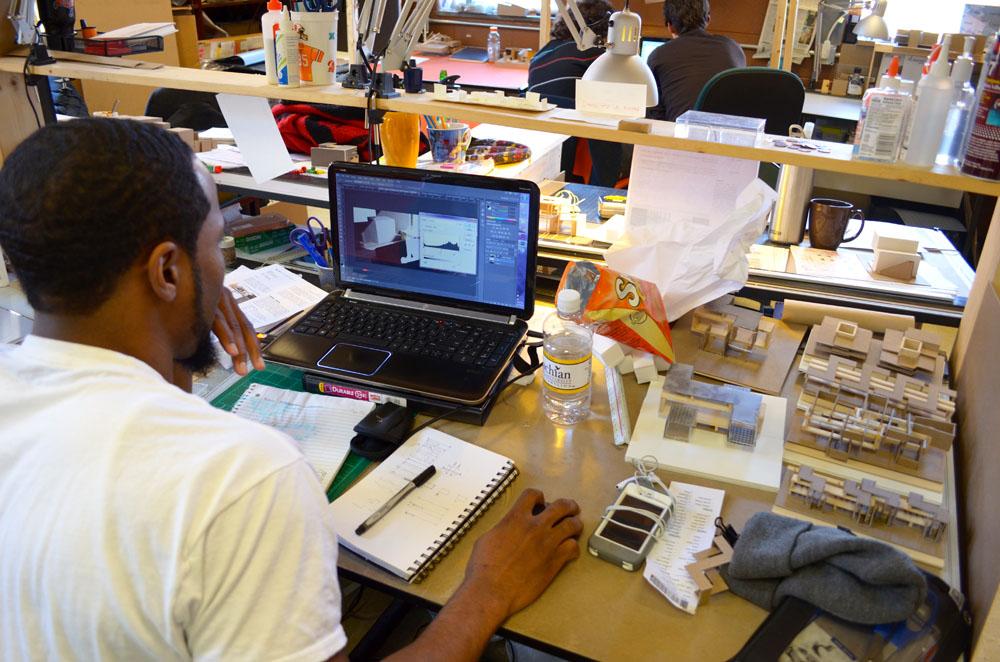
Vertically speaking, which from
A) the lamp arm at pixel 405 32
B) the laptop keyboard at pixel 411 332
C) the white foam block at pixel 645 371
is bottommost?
the white foam block at pixel 645 371

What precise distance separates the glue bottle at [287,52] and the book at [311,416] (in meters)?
0.68

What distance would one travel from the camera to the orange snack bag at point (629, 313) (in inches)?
54.6

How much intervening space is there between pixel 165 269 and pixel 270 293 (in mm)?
796

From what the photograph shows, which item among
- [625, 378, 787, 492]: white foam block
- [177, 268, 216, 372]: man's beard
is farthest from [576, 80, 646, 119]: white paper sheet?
[177, 268, 216, 372]: man's beard

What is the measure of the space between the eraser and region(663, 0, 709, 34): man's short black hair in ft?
8.35

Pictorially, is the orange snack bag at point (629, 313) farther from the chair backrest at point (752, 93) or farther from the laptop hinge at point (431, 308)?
the chair backrest at point (752, 93)

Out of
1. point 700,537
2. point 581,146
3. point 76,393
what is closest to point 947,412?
point 700,537

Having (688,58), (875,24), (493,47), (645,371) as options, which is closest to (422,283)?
(645,371)

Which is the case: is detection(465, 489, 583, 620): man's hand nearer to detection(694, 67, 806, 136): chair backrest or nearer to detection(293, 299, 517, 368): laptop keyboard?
detection(293, 299, 517, 368): laptop keyboard

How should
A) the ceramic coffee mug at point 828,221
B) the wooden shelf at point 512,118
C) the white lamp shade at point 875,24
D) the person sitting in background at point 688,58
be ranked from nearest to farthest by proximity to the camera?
1. the wooden shelf at point 512,118
2. the ceramic coffee mug at point 828,221
3. the person sitting in background at point 688,58
4. the white lamp shade at point 875,24

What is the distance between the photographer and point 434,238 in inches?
55.4

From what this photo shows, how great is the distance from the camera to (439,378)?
4.17 ft

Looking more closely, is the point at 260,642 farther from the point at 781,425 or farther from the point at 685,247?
the point at 685,247

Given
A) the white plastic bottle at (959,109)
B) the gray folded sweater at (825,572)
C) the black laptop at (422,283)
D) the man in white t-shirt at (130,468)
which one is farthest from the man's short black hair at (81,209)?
the white plastic bottle at (959,109)
